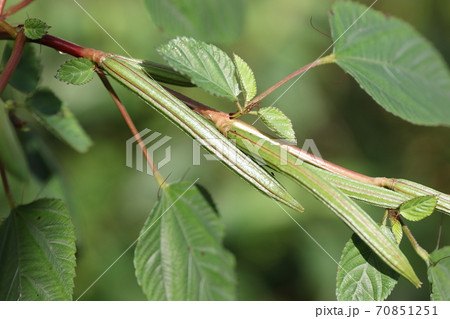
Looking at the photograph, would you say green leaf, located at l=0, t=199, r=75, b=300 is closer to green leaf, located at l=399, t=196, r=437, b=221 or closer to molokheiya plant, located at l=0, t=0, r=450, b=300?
molokheiya plant, located at l=0, t=0, r=450, b=300

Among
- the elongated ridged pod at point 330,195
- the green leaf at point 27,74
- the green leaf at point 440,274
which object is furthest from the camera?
the green leaf at point 27,74

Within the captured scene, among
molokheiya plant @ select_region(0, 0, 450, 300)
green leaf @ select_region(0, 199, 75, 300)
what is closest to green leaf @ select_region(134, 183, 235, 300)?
molokheiya plant @ select_region(0, 0, 450, 300)

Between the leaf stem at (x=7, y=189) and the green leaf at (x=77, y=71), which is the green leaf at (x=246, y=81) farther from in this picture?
the leaf stem at (x=7, y=189)

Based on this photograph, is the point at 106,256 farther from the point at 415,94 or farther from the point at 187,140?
the point at 415,94

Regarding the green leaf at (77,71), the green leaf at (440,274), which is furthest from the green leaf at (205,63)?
the green leaf at (440,274)

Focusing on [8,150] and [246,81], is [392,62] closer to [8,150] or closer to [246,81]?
[246,81]

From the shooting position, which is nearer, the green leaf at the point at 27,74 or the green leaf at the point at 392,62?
the green leaf at the point at 392,62


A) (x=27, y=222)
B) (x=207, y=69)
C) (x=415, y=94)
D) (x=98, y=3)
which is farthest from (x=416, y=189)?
(x=98, y=3)
